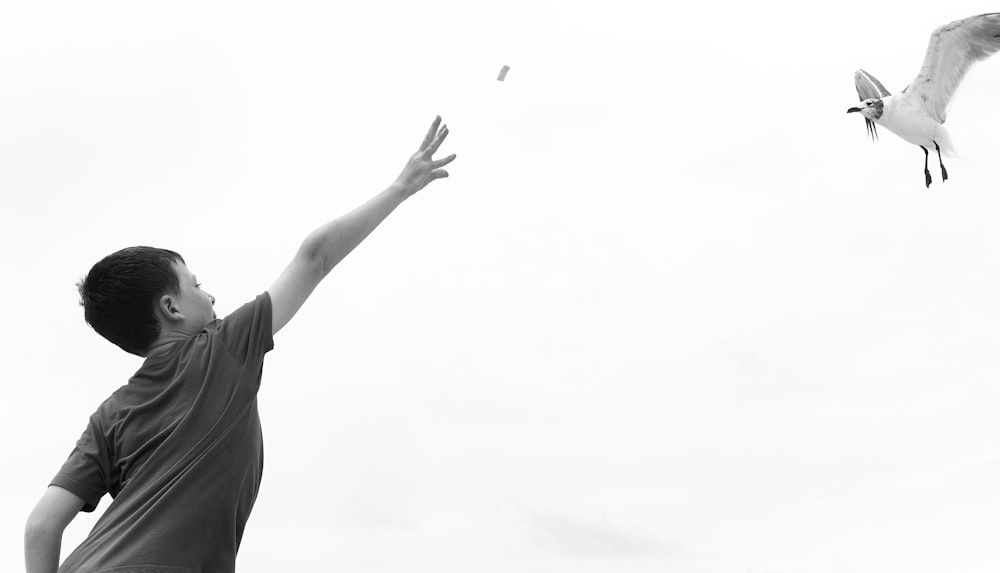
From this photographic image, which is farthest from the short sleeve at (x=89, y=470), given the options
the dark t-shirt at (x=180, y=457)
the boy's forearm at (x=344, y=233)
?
the boy's forearm at (x=344, y=233)

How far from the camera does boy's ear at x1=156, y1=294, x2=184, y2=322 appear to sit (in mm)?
3121

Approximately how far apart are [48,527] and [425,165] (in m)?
1.60

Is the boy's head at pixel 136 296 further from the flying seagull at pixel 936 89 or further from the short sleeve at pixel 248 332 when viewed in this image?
the flying seagull at pixel 936 89

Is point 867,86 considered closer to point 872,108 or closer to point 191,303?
point 872,108

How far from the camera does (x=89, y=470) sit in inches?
118

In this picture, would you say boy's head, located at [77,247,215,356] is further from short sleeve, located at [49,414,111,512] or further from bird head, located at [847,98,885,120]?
bird head, located at [847,98,885,120]

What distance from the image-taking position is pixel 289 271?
306cm

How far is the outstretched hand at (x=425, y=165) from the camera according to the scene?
10.8 feet

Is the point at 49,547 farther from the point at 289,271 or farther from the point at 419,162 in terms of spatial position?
the point at 419,162

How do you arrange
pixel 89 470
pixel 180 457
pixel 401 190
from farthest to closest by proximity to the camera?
pixel 401 190 < pixel 89 470 < pixel 180 457

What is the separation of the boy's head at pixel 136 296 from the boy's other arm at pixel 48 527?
20.0 inches

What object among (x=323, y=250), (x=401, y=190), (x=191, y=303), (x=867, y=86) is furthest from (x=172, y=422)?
(x=867, y=86)

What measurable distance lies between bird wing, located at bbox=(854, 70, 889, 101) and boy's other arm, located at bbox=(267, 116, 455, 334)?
11.6 metres

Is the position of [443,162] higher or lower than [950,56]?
lower
